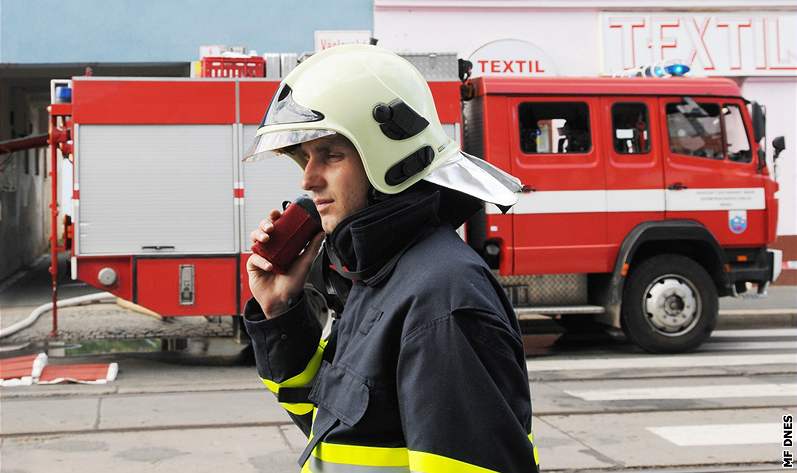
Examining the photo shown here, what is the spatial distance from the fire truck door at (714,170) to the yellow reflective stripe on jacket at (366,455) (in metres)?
8.82

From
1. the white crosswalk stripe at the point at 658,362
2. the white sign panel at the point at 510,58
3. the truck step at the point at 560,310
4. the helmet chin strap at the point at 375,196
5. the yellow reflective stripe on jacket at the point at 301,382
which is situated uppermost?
the white sign panel at the point at 510,58

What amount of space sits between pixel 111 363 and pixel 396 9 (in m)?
8.12

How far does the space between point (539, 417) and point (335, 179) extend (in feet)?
18.0

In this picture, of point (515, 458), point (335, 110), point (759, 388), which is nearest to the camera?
point (515, 458)

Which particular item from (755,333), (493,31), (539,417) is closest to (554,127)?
(539,417)

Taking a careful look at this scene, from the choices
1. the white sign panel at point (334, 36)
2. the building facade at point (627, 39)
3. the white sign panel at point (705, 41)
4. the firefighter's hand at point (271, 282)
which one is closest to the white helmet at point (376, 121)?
the firefighter's hand at point (271, 282)

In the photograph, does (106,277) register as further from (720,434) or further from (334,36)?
(334,36)

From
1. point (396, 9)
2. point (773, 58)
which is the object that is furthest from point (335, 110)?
point (773, 58)

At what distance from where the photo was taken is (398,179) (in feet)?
5.98

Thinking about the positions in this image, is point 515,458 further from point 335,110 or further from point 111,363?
point 111,363

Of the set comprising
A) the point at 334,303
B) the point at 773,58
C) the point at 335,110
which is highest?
the point at 773,58

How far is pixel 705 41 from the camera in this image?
1600cm

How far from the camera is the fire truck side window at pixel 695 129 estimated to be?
10109mm

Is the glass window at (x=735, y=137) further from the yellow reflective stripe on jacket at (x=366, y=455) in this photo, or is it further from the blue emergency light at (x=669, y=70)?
the yellow reflective stripe on jacket at (x=366, y=455)
